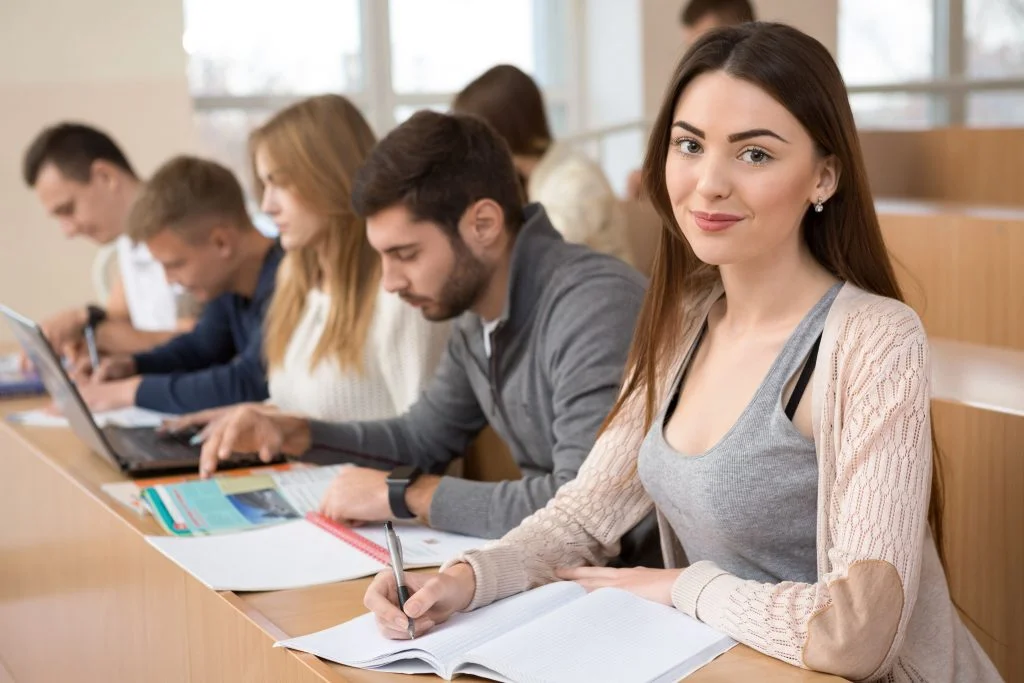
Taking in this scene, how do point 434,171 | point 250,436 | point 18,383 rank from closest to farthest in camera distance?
1. point 434,171
2. point 250,436
3. point 18,383

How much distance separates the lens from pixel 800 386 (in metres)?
1.26

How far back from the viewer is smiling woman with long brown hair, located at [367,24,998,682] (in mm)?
1132

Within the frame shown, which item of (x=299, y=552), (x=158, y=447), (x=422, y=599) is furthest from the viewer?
(x=158, y=447)

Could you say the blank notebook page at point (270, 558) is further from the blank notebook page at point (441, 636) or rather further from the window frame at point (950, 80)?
the window frame at point (950, 80)

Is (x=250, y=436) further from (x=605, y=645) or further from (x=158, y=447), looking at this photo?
(x=605, y=645)

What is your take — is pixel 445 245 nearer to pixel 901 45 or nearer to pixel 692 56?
pixel 692 56

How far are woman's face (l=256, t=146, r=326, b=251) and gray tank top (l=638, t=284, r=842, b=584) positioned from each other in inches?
45.4

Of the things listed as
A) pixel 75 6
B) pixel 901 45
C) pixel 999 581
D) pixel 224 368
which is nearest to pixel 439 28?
pixel 75 6

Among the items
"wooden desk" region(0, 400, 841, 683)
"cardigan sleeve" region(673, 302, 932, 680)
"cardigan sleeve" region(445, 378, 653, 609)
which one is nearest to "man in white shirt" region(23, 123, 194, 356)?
"wooden desk" region(0, 400, 841, 683)

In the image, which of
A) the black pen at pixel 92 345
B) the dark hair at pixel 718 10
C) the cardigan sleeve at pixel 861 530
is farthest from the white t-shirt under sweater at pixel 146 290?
the cardigan sleeve at pixel 861 530

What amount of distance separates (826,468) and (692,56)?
0.44 meters

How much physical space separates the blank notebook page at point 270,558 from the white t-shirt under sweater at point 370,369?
513 mm

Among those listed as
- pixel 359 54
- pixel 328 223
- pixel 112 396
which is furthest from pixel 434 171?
pixel 359 54

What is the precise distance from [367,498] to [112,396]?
120cm
